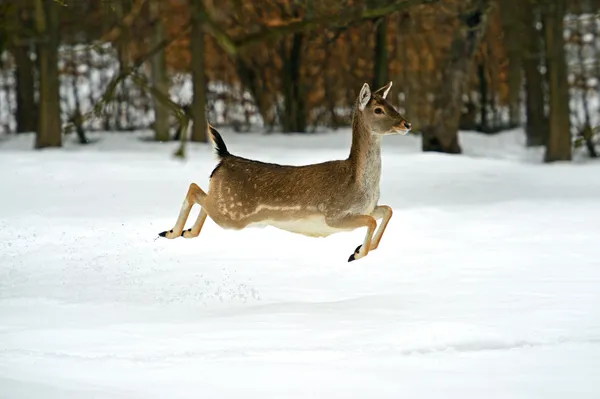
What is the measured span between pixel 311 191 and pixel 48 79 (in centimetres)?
1545

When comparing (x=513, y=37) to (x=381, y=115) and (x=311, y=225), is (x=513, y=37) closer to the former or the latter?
(x=381, y=115)

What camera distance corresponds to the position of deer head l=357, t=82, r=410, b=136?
7516mm

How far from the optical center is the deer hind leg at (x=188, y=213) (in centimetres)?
764

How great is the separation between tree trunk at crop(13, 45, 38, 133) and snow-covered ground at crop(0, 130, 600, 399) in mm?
9093

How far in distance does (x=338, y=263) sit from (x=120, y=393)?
12.8ft

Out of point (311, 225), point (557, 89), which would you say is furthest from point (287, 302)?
point (557, 89)

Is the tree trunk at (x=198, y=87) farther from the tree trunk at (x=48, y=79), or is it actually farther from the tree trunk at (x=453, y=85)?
the tree trunk at (x=453, y=85)

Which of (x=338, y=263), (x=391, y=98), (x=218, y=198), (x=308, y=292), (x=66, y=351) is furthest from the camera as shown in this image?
(x=391, y=98)

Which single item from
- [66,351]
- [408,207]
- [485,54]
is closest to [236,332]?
[66,351]

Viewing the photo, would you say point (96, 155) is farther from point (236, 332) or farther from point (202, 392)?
point (202, 392)

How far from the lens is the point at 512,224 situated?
14.9 meters

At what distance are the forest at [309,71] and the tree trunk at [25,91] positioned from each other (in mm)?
25

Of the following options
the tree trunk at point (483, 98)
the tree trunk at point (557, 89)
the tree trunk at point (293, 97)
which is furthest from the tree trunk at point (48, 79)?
the tree trunk at point (483, 98)

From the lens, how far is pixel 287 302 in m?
9.77
